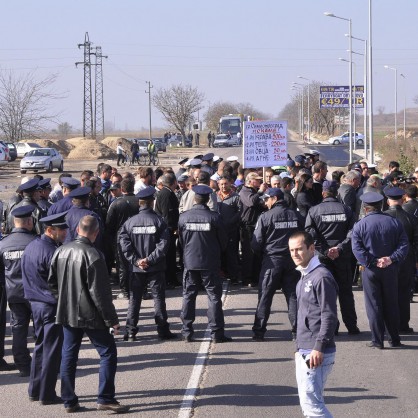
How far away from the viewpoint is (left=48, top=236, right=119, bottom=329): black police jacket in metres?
8.07

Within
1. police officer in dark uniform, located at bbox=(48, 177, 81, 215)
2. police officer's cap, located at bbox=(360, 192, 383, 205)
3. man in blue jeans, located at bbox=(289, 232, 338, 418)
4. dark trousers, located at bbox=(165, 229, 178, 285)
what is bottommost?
dark trousers, located at bbox=(165, 229, 178, 285)

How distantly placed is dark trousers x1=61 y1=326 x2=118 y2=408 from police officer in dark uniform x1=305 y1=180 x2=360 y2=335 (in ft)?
13.6

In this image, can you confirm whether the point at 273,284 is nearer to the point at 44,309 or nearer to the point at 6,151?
the point at 44,309

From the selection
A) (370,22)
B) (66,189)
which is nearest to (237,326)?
(66,189)

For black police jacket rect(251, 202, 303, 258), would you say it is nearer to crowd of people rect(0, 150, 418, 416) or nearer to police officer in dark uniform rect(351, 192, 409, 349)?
crowd of people rect(0, 150, 418, 416)

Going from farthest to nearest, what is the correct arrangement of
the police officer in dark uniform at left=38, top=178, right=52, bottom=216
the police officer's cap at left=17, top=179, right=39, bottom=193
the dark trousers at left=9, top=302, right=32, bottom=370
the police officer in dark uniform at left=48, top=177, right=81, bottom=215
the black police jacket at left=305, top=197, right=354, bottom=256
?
the police officer in dark uniform at left=38, top=178, right=52, bottom=216 < the police officer in dark uniform at left=48, top=177, right=81, bottom=215 < the police officer's cap at left=17, top=179, right=39, bottom=193 < the black police jacket at left=305, top=197, right=354, bottom=256 < the dark trousers at left=9, top=302, right=32, bottom=370

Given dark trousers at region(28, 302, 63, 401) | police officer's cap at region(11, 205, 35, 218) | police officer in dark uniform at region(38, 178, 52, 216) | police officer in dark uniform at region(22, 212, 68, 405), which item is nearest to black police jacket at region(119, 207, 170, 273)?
police officer's cap at region(11, 205, 35, 218)

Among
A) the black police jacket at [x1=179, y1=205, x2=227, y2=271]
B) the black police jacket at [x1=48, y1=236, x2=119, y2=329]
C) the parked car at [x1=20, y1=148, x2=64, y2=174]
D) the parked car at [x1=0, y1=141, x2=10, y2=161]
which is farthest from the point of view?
the parked car at [x1=0, y1=141, x2=10, y2=161]

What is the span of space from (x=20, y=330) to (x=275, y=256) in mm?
3280

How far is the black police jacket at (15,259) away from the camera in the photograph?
31.3 ft

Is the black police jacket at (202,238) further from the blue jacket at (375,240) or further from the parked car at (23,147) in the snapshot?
the parked car at (23,147)

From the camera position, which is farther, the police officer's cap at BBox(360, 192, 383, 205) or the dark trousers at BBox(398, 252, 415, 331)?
the dark trousers at BBox(398, 252, 415, 331)

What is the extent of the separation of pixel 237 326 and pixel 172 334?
3.72 ft

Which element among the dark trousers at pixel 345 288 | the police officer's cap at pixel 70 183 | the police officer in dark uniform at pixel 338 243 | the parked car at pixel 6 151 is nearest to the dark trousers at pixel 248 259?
the police officer's cap at pixel 70 183
